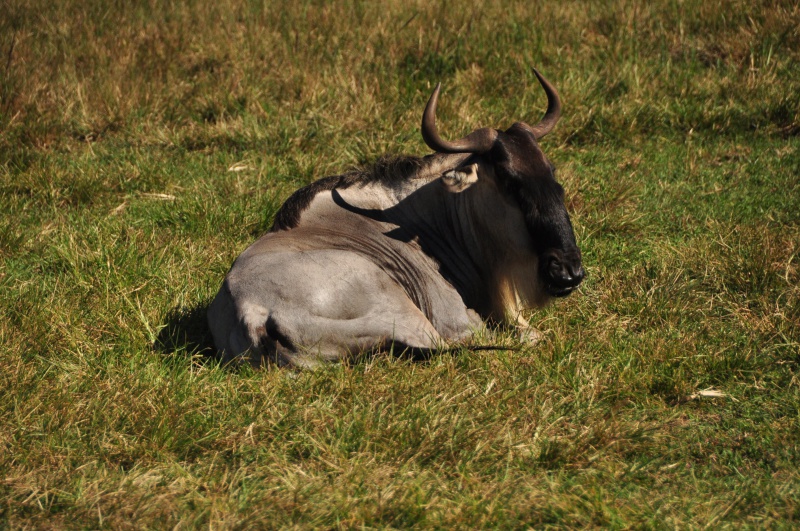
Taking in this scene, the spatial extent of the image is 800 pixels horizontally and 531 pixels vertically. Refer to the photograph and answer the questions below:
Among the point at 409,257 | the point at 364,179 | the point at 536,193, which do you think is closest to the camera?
the point at 536,193

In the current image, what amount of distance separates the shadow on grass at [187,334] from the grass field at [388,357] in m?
0.02

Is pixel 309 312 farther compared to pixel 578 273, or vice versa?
pixel 578 273

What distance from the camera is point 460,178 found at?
5230mm

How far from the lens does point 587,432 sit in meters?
4.01

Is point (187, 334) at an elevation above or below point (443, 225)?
below

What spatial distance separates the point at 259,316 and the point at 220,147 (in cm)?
399

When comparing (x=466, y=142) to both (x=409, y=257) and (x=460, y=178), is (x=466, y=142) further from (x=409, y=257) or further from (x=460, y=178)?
(x=409, y=257)

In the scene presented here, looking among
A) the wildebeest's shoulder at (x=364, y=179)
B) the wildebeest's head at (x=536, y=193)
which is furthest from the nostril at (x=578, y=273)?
the wildebeest's shoulder at (x=364, y=179)

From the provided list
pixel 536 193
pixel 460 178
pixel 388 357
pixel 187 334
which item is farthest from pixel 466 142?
pixel 187 334

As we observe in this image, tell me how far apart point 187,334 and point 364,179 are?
129 centimetres

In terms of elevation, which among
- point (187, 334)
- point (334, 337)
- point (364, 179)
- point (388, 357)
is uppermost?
point (364, 179)

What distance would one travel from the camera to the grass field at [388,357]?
3.72 m

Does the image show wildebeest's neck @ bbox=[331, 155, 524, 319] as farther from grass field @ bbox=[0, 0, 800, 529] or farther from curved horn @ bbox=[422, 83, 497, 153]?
grass field @ bbox=[0, 0, 800, 529]

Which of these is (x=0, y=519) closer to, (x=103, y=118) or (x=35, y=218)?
(x=35, y=218)
